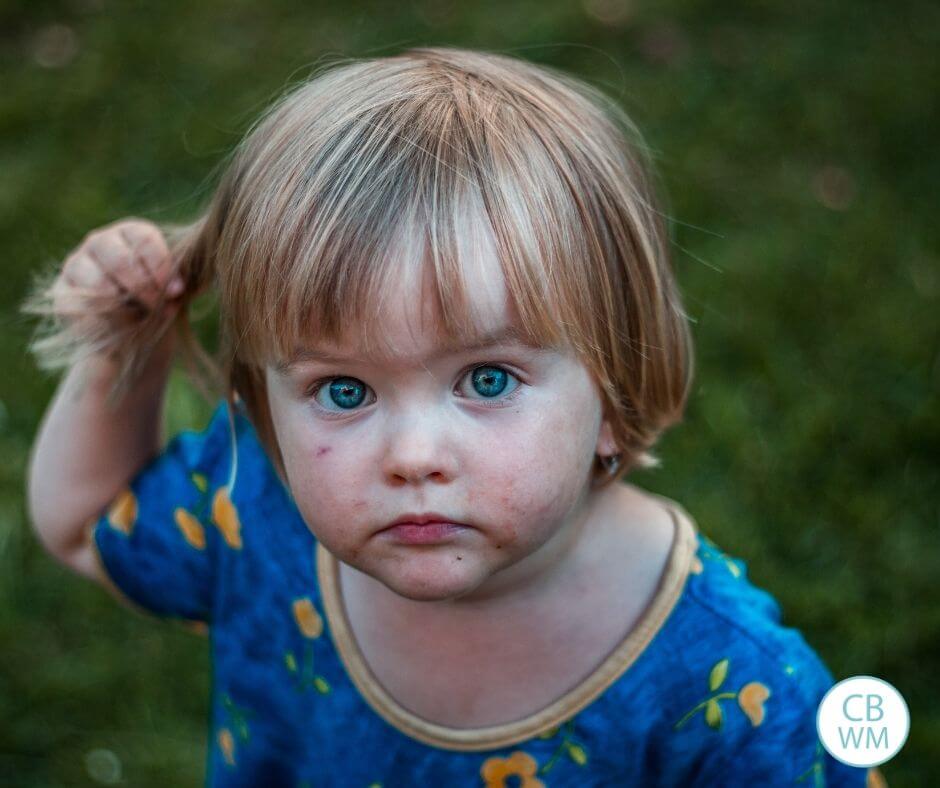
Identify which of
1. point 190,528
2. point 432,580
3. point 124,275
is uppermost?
point 124,275

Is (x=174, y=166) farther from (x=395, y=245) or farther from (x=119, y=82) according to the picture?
(x=395, y=245)

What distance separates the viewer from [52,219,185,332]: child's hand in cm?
174

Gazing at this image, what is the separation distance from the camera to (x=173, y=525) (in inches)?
74.7

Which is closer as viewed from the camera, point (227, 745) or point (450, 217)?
point (450, 217)

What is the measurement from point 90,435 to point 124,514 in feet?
0.43

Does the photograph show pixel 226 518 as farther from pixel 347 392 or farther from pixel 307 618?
pixel 347 392

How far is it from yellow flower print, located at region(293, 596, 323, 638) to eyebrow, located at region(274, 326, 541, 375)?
484 mm

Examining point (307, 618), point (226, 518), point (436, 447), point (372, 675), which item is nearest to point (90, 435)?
point (226, 518)

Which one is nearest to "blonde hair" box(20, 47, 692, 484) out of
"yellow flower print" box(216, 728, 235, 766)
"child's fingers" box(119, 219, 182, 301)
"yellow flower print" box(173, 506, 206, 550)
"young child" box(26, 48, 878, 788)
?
"young child" box(26, 48, 878, 788)

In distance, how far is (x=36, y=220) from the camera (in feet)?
12.2

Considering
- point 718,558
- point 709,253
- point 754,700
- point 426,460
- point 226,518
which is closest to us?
point 426,460

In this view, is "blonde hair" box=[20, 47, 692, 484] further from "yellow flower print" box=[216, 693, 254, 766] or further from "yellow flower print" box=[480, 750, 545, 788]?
"yellow flower print" box=[216, 693, 254, 766]

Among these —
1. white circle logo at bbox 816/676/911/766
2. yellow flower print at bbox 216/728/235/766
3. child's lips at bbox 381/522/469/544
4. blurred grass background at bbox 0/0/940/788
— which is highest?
child's lips at bbox 381/522/469/544

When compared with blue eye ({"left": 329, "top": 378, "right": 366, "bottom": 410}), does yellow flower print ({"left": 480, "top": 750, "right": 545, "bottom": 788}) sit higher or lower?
lower
